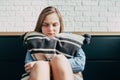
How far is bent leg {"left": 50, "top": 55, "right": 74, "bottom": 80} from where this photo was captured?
1.26 metres

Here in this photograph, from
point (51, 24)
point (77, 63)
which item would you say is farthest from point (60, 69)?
point (51, 24)

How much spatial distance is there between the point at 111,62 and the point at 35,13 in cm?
74

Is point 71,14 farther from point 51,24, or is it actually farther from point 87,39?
point 51,24

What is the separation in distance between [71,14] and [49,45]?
55cm

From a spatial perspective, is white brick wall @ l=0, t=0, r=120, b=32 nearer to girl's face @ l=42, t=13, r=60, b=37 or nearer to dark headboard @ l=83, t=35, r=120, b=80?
dark headboard @ l=83, t=35, r=120, b=80

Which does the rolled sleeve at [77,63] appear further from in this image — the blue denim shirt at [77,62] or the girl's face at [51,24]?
the girl's face at [51,24]

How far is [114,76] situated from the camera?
1926 mm

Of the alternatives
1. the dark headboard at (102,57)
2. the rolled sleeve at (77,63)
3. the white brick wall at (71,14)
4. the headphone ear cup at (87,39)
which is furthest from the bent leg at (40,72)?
the white brick wall at (71,14)

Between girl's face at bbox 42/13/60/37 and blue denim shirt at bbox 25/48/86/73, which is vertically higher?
girl's face at bbox 42/13/60/37

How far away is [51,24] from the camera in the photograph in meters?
1.54

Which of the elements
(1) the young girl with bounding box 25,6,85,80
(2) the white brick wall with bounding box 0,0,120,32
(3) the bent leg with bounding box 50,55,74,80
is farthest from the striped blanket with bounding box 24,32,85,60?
(2) the white brick wall with bounding box 0,0,120,32

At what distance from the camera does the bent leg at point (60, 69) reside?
4.14 feet

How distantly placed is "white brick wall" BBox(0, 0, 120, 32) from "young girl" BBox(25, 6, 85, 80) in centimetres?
43

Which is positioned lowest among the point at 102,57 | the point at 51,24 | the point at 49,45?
the point at 102,57
